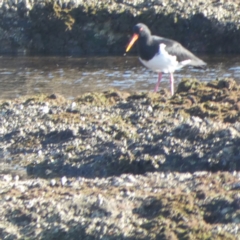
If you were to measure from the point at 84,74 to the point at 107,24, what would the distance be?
4.88 metres

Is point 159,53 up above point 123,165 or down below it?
above

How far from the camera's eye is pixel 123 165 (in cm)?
730

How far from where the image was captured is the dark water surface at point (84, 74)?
13.7 meters

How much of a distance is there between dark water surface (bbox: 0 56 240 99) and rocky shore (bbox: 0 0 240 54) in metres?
1.48

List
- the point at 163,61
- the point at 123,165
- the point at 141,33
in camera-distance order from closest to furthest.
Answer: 1. the point at 123,165
2. the point at 163,61
3. the point at 141,33

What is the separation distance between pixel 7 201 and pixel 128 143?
2.43 meters

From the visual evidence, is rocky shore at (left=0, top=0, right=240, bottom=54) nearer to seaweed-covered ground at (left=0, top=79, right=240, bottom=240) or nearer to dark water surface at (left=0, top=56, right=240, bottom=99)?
dark water surface at (left=0, top=56, right=240, bottom=99)

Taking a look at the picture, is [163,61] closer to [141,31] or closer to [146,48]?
[146,48]

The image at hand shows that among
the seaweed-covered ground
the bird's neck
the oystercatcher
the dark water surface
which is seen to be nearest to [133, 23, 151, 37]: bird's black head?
the oystercatcher

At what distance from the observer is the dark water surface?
13.7 meters

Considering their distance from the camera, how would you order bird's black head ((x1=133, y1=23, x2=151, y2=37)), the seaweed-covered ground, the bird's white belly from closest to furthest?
the seaweed-covered ground, the bird's white belly, bird's black head ((x1=133, y1=23, x2=151, y2=37))

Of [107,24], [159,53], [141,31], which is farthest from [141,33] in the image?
[107,24]

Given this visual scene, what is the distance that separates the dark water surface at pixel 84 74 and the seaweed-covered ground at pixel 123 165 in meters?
3.30

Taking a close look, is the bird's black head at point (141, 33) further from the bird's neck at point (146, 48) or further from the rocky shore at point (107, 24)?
the rocky shore at point (107, 24)
